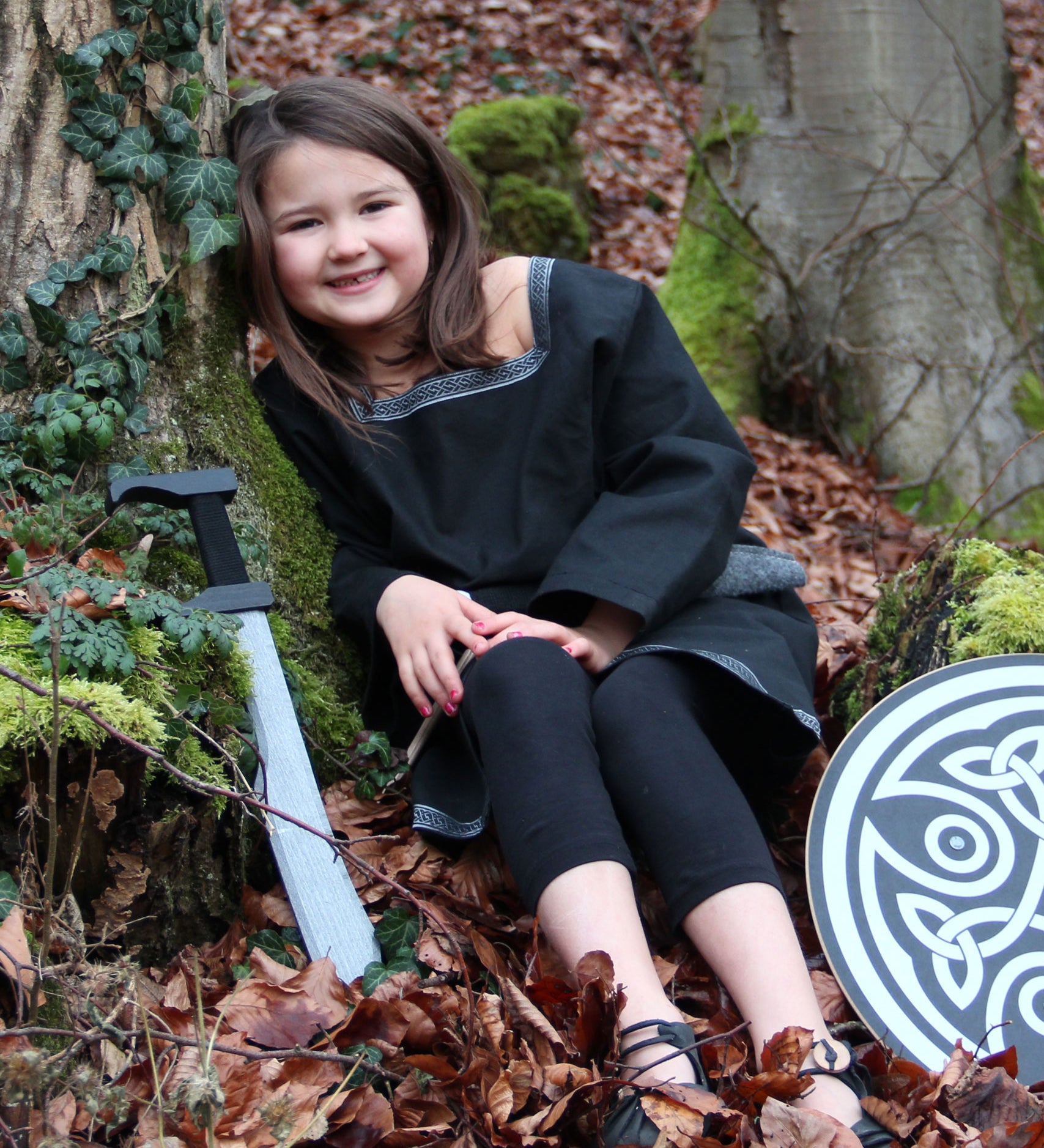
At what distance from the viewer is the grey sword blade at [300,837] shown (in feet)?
6.51

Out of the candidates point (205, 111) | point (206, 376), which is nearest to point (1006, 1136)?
point (206, 376)

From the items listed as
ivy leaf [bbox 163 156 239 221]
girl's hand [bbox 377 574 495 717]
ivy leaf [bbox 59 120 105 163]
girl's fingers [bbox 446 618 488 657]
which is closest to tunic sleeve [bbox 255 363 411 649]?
girl's hand [bbox 377 574 495 717]

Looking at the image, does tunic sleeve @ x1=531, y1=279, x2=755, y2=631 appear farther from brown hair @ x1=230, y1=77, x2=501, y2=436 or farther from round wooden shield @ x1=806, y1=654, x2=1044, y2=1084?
round wooden shield @ x1=806, y1=654, x2=1044, y2=1084

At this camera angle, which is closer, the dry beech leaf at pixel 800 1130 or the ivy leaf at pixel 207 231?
the dry beech leaf at pixel 800 1130

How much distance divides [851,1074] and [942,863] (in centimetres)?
54

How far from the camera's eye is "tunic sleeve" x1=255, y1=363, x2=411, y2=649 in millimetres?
2648

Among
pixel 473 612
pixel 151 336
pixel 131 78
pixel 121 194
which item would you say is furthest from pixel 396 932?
pixel 131 78

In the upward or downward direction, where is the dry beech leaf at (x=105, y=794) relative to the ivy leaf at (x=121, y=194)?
downward

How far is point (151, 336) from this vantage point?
239 cm

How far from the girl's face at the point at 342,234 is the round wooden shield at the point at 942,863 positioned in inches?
60.6

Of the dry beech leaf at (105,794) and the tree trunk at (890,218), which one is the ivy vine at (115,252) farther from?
the tree trunk at (890,218)

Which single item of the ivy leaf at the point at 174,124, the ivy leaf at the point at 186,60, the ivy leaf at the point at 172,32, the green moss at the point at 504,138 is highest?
the green moss at the point at 504,138

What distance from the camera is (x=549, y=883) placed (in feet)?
6.32

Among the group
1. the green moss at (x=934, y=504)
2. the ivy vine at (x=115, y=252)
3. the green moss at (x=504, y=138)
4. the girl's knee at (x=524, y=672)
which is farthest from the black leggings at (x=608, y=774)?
the green moss at (x=504, y=138)
